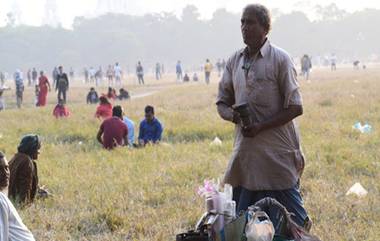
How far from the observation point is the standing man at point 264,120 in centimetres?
380

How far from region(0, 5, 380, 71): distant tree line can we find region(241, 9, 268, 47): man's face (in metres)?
92.4

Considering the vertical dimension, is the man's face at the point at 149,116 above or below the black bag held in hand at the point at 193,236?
below

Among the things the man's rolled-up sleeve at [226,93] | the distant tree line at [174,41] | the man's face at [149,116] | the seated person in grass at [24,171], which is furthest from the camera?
the distant tree line at [174,41]

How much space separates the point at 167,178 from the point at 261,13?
4.28 m

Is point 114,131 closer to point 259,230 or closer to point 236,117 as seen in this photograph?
point 236,117

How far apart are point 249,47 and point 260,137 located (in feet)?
1.84

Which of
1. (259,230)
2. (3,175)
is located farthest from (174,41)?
(259,230)

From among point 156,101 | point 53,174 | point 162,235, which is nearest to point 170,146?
point 53,174

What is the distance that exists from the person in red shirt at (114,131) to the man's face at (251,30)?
679 centimetres

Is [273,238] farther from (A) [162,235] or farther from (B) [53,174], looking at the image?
(B) [53,174]

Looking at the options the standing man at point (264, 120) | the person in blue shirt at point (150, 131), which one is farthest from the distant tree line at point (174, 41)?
the standing man at point (264, 120)

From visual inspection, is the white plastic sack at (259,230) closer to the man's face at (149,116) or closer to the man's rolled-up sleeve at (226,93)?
the man's rolled-up sleeve at (226,93)

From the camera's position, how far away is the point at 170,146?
10.5 m

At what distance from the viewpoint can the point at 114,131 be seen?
10578mm
